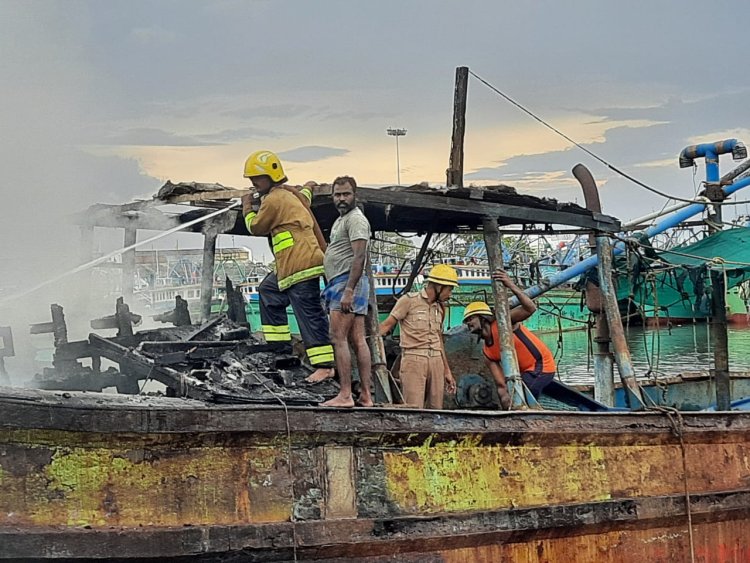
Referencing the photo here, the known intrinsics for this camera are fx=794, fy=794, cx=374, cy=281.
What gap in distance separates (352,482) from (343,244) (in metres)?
1.59

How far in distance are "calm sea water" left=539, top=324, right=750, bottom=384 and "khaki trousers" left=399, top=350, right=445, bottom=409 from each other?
46.1 feet

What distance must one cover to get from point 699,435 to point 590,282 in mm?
3759

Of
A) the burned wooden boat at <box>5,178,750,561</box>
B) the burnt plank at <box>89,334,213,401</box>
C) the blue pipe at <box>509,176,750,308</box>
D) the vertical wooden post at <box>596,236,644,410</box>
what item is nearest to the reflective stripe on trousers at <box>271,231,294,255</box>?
the burned wooden boat at <box>5,178,750,561</box>

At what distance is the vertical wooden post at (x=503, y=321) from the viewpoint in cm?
596

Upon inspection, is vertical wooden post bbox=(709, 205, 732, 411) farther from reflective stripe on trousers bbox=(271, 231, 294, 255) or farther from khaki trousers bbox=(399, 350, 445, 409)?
reflective stripe on trousers bbox=(271, 231, 294, 255)

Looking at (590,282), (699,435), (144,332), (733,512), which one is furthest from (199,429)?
(590,282)

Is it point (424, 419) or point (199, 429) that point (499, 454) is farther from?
point (199, 429)

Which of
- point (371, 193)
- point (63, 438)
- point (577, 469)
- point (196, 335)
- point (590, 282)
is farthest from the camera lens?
point (590, 282)

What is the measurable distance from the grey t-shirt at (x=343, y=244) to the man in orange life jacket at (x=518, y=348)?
1631mm

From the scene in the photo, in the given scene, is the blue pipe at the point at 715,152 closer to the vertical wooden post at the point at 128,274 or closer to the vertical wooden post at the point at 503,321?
the vertical wooden post at the point at 503,321

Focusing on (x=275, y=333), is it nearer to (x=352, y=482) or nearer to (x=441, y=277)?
(x=441, y=277)

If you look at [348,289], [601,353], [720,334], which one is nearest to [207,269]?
[348,289]

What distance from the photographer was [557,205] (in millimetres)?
6480

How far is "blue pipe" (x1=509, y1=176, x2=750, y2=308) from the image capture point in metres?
9.33
